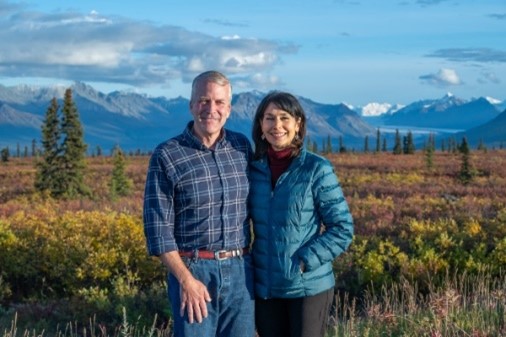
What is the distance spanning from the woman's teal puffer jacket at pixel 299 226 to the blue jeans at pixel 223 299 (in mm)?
123

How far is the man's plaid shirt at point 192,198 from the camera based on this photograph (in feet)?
14.0

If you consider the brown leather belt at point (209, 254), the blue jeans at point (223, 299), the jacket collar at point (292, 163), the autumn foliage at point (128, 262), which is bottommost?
the autumn foliage at point (128, 262)

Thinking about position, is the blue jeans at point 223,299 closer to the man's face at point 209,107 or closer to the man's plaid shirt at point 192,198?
the man's plaid shirt at point 192,198

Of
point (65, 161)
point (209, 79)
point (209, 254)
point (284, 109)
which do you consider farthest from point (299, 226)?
point (65, 161)

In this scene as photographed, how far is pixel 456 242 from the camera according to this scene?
36.0 feet

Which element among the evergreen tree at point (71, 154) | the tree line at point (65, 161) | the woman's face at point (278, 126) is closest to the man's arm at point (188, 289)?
the woman's face at point (278, 126)

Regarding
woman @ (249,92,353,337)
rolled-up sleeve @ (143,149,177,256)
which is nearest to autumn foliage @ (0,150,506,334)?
woman @ (249,92,353,337)

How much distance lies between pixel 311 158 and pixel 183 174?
779 mm

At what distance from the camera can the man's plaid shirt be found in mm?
4258

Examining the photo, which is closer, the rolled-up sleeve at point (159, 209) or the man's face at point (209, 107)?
the rolled-up sleeve at point (159, 209)

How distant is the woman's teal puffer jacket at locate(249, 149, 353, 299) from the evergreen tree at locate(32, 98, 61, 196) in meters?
28.5

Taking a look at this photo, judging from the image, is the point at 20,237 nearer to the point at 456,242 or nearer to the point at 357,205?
the point at 456,242

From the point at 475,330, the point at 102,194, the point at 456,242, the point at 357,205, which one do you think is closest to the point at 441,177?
the point at 102,194

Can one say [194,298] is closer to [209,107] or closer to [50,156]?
[209,107]
